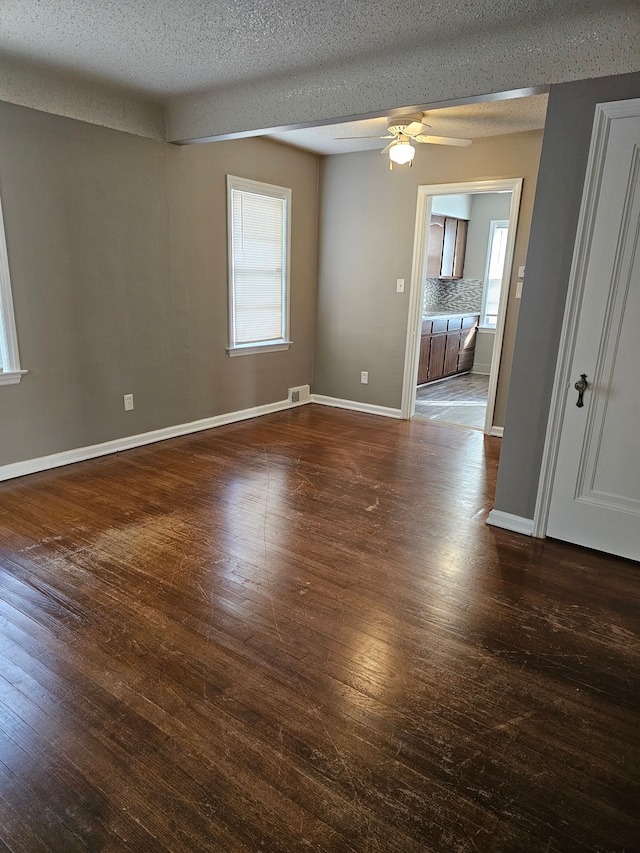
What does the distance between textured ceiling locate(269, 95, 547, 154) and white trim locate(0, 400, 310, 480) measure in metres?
2.53

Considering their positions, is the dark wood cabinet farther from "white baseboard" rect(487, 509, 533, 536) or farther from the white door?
the white door

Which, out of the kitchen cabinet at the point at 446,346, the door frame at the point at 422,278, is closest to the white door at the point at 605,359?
the door frame at the point at 422,278

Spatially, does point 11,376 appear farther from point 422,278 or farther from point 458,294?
point 458,294

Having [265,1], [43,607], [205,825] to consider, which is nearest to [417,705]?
[205,825]

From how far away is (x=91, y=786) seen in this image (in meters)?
1.50

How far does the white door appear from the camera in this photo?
250cm

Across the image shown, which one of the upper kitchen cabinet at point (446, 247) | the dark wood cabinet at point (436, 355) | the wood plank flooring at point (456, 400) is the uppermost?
the upper kitchen cabinet at point (446, 247)

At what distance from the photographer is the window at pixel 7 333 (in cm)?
336

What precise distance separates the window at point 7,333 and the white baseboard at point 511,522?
3.14m

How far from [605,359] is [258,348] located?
3.35m

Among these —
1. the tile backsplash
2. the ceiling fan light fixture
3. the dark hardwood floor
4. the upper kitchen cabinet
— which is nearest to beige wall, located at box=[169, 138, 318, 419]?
the ceiling fan light fixture

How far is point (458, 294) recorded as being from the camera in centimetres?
809

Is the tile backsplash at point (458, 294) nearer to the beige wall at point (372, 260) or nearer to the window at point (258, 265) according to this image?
the beige wall at point (372, 260)

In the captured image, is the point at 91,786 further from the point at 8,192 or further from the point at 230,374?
the point at 230,374
